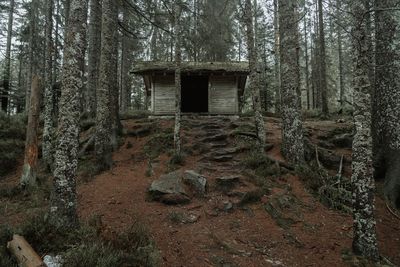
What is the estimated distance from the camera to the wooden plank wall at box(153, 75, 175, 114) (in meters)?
19.3

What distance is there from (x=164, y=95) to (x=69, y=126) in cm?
1316

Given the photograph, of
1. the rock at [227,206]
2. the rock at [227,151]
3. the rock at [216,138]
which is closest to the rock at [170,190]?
the rock at [227,206]

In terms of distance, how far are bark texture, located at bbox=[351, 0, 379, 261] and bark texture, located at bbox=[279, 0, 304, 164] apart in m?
4.55

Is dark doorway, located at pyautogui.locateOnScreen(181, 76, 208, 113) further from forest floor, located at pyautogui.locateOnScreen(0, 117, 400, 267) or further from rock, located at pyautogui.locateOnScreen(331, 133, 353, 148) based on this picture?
forest floor, located at pyautogui.locateOnScreen(0, 117, 400, 267)

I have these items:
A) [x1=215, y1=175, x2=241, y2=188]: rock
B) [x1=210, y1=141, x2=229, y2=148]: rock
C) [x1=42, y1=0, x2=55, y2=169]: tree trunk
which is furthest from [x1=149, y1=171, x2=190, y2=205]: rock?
[x1=42, y1=0, x2=55, y2=169]: tree trunk

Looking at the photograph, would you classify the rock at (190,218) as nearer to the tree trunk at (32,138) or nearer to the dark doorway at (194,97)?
the tree trunk at (32,138)

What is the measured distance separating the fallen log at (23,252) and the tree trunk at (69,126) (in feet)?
2.59

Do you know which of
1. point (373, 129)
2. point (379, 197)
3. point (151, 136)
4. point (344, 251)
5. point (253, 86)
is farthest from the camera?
point (151, 136)

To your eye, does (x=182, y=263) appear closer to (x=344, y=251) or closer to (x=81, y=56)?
(x=344, y=251)

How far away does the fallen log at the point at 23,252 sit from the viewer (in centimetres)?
490

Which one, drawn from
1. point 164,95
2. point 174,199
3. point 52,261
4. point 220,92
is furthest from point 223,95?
point 52,261

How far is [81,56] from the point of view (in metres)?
6.70

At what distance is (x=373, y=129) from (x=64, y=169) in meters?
8.95

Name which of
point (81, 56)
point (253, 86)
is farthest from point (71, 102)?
point (253, 86)
